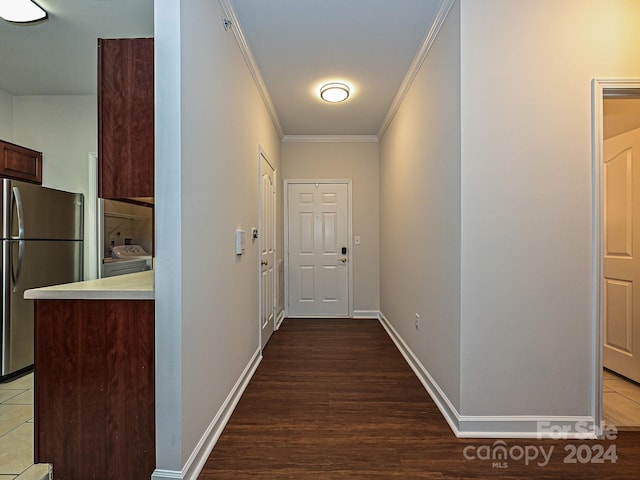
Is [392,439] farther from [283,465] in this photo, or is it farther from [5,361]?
[5,361]

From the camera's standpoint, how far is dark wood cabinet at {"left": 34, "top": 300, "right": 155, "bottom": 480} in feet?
4.82

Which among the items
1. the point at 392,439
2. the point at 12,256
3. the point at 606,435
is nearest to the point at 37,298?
the point at 12,256

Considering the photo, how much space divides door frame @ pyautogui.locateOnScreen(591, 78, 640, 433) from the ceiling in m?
1.12

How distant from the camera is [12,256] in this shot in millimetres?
2715

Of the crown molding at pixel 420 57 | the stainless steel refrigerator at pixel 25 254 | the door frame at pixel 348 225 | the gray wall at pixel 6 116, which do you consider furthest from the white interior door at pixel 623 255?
the gray wall at pixel 6 116

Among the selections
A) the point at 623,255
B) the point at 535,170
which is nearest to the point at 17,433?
the point at 535,170

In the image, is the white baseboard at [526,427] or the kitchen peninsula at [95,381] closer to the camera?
the kitchen peninsula at [95,381]

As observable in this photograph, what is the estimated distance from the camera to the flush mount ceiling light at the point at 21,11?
6.85 feet

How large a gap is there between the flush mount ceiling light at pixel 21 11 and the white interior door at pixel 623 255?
4514 mm

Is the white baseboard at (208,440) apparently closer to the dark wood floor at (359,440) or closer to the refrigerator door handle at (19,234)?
the dark wood floor at (359,440)

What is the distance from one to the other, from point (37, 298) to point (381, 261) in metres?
3.81

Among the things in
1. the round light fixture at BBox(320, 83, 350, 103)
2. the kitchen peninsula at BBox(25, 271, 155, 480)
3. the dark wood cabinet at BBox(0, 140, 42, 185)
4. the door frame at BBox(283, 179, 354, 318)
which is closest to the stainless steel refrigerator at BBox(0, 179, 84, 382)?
the dark wood cabinet at BBox(0, 140, 42, 185)

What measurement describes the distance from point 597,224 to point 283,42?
2444 millimetres

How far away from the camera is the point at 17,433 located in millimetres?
1971
